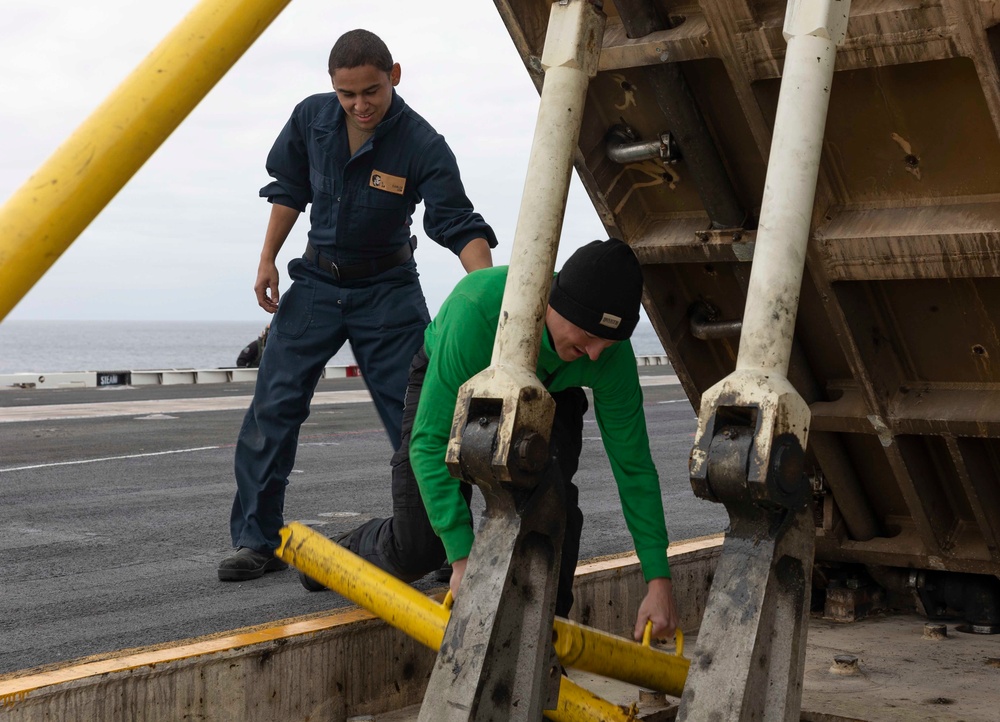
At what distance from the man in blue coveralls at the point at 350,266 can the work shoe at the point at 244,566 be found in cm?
13

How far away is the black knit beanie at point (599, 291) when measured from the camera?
3137mm

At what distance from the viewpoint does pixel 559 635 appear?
2824mm

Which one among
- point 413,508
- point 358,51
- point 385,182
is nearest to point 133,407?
point 385,182

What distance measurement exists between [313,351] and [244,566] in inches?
38.0

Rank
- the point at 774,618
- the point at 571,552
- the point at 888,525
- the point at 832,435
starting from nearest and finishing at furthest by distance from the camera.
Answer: the point at 774,618, the point at 571,552, the point at 832,435, the point at 888,525

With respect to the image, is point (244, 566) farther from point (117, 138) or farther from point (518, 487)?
point (117, 138)

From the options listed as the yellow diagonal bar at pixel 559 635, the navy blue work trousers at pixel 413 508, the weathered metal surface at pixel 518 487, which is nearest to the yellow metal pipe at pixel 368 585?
the yellow diagonal bar at pixel 559 635

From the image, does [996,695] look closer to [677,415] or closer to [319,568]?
[319,568]

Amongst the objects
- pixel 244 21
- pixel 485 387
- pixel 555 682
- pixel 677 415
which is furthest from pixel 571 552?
pixel 677 415

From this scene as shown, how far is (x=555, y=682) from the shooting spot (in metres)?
2.63

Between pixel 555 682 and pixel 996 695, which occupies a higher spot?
pixel 555 682

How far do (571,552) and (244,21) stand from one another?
92.8 inches

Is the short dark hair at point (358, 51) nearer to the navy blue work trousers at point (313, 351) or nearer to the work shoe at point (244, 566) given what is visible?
the navy blue work trousers at point (313, 351)

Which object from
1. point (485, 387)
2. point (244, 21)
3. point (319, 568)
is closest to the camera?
point (244, 21)
